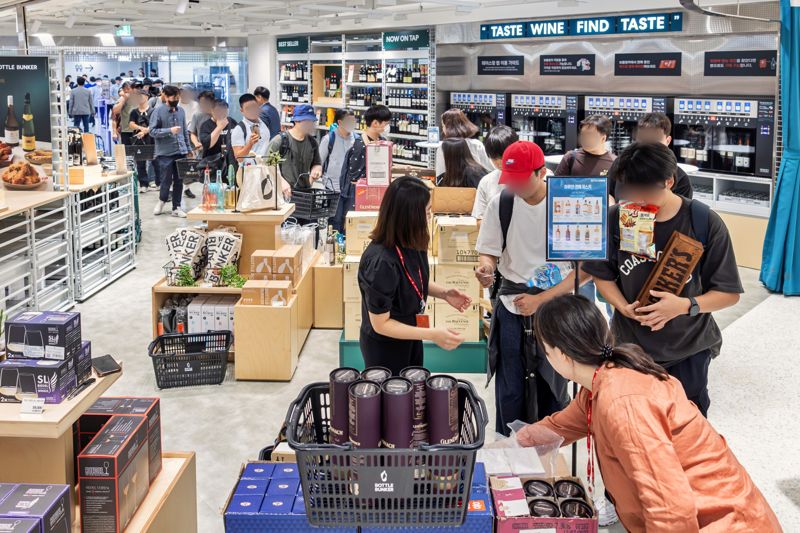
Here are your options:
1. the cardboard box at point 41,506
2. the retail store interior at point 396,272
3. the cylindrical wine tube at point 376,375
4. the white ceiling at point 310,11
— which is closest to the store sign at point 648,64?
the retail store interior at point 396,272

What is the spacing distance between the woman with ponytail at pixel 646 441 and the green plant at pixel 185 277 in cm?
400

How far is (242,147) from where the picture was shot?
937 cm

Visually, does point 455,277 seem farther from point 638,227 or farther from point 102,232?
point 102,232

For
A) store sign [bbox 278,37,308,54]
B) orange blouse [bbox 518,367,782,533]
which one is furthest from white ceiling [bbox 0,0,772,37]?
orange blouse [bbox 518,367,782,533]

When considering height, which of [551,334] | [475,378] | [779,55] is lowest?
[475,378]

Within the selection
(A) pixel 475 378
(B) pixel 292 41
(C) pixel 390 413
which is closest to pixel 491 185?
(A) pixel 475 378

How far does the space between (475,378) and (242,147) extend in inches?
192

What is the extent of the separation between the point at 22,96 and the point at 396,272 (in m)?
5.02

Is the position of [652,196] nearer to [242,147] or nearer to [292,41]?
[242,147]

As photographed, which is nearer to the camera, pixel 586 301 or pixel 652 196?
pixel 586 301

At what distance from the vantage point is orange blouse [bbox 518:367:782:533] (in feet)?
6.70

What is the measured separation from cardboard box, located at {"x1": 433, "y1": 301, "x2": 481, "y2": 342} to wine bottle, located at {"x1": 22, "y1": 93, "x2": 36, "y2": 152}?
13.1ft

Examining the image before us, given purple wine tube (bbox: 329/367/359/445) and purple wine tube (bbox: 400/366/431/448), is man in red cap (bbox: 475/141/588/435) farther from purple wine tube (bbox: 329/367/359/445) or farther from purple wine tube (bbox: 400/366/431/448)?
purple wine tube (bbox: 329/367/359/445)

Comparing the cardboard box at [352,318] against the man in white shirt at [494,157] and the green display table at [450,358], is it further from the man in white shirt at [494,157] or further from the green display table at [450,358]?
the man in white shirt at [494,157]
